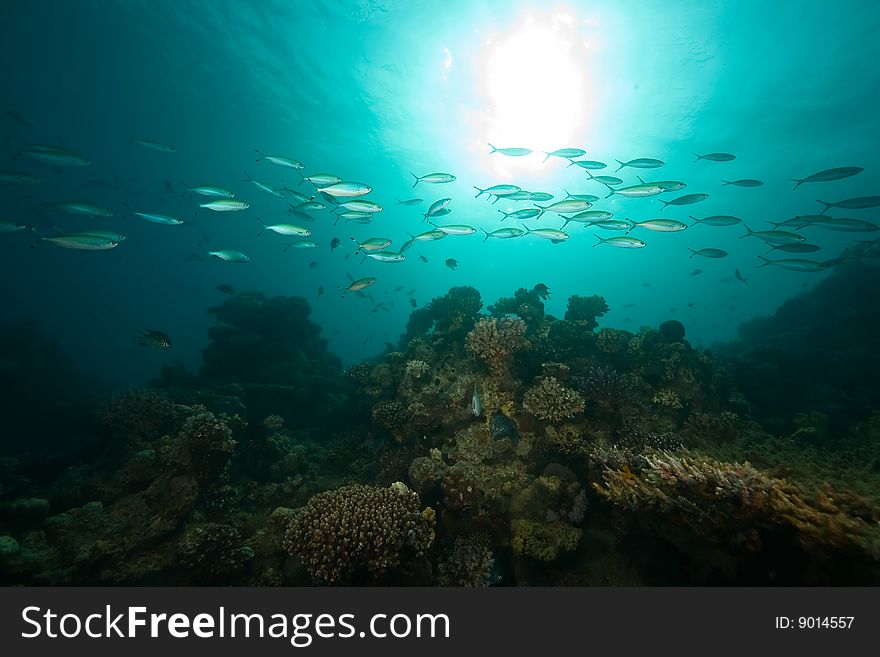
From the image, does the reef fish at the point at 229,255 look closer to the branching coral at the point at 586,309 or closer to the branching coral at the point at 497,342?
the branching coral at the point at 497,342

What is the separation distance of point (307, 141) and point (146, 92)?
48.1 ft

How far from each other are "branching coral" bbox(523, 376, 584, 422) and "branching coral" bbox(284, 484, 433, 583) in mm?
3062

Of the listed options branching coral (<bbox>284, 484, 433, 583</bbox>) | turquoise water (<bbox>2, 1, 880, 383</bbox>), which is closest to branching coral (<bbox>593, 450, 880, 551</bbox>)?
branching coral (<bbox>284, 484, 433, 583</bbox>)

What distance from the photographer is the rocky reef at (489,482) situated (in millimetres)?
3627

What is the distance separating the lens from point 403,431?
8141mm

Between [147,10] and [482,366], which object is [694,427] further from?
[147,10]

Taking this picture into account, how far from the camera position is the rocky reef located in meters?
3.63

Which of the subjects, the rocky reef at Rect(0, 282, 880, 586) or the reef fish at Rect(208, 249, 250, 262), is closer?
the rocky reef at Rect(0, 282, 880, 586)

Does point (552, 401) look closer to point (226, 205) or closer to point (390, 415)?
point (390, 415)

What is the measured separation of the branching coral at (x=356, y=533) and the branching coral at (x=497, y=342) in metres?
3.59

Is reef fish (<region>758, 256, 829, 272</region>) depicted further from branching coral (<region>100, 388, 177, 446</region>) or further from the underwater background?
branching coral (<region>100, 388, 177, 446</region>)

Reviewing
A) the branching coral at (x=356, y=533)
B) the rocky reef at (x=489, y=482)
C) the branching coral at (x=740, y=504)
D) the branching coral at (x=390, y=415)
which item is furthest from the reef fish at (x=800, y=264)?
the branching coral at (x=356, y=533)

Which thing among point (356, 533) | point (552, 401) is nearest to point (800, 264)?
point (552, 401)
